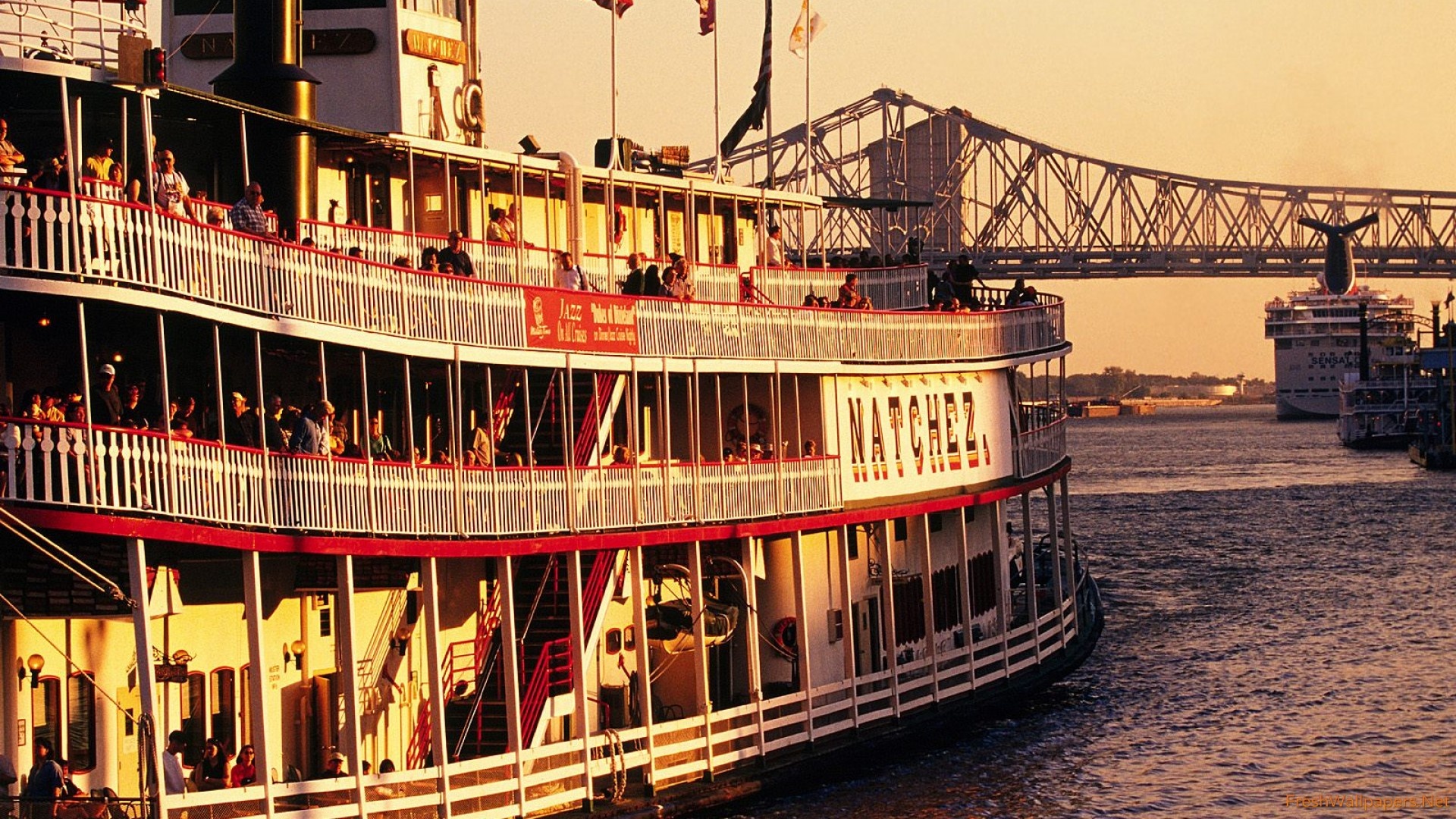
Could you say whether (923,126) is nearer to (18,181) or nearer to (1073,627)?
(1073,627)

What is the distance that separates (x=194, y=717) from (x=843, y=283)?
593 inches

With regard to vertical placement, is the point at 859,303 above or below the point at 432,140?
below

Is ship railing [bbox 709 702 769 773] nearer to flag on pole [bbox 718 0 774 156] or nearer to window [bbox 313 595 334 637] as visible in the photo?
window [bbox 313 595 334 637]

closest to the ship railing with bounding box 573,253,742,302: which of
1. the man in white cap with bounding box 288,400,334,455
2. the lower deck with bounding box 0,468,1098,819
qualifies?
the lower deck with bounding box 0,468,1098,819

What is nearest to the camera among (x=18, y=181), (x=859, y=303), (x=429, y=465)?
(x=18, y=181)

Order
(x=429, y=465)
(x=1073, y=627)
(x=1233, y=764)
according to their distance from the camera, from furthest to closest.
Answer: (x=1073, y=627)
(x=1233, y=764)
(x=429, y=465)

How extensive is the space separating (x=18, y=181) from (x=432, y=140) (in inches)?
312

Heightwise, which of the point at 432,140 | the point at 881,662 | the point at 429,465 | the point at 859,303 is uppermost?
the point at 432,140

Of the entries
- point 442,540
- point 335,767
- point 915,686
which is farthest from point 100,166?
point 915,686

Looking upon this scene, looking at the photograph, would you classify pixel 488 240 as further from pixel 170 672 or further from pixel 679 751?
pixel 170 672

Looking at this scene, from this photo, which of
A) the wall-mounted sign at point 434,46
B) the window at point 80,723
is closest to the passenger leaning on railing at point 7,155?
the window at point 80,723

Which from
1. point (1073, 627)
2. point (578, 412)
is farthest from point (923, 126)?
→ point (578, 412)

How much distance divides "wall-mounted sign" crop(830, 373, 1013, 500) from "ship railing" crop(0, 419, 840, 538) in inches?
66.0

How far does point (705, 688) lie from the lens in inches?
1009
